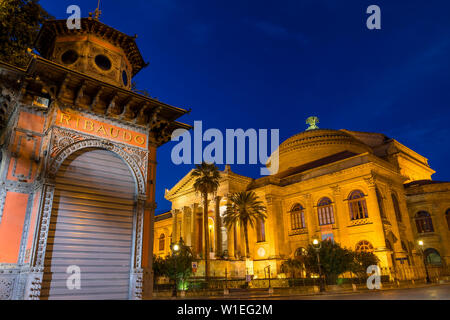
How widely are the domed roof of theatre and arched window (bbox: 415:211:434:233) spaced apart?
13262 mm

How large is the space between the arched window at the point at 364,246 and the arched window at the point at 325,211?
12.5ft

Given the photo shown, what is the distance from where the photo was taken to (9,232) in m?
8.94

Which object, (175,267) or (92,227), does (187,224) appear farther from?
(92,227)

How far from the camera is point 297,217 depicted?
37438 millimetres

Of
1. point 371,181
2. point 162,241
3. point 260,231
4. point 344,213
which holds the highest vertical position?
point 371,181

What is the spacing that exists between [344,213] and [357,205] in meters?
1.63

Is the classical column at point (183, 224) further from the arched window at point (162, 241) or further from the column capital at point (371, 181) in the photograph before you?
the column capital at point (371, 181)

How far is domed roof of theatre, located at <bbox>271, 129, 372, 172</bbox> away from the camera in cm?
4672

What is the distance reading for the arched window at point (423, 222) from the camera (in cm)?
3378

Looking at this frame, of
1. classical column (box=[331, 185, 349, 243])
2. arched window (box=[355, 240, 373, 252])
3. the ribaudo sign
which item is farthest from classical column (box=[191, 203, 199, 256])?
the ribaudo sign

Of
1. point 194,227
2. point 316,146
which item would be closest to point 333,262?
point 194,227

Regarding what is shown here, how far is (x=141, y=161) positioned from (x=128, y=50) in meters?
5.29

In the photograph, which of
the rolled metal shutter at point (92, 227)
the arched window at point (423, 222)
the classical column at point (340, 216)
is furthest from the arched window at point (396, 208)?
the rolled metal shutter at point (92, 227)
